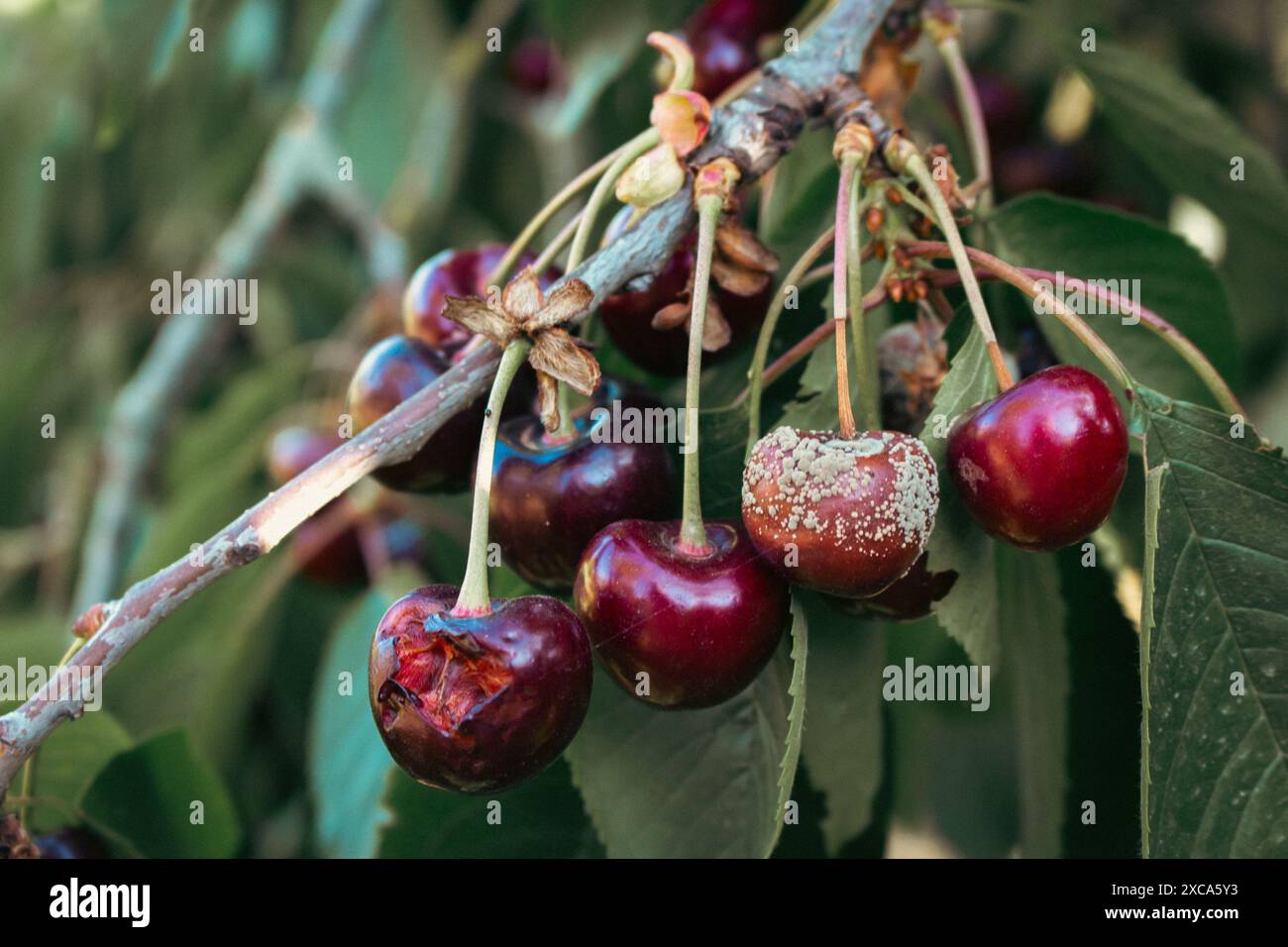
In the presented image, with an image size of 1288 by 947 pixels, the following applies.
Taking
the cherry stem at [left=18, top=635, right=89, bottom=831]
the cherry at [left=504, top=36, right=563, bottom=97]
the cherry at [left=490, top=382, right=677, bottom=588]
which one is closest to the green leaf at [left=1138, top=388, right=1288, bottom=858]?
the cherry at [left=490, top=382, right=677, bottom=588]

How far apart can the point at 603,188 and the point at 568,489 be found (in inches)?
9.6

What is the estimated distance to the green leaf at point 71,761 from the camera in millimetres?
1191

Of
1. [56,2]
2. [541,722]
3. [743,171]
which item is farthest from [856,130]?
[56,2]

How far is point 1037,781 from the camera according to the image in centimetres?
130

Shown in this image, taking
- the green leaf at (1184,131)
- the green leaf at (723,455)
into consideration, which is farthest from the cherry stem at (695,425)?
the green leaf at (1184,131)

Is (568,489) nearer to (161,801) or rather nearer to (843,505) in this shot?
(843,505)

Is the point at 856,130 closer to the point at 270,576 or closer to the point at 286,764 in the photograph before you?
the point at 270,576

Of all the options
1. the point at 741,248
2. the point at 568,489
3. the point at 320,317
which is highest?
the point at 320,317

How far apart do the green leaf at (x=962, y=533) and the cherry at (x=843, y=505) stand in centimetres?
9

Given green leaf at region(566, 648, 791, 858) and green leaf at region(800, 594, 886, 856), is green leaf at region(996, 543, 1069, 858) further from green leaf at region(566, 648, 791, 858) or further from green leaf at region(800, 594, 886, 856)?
green leaf at region(566, 648, 791, 858)

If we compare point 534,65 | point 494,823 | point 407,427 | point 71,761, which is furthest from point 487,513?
point 534,65

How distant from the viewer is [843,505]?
2.50 ft

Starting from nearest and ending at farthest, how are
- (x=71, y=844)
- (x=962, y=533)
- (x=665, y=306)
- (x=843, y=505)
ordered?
(x=843, y=505) < (x=962, y=533) < (x=665, y=306) < (x=71, y=844)

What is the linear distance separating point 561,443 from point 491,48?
1634mm
